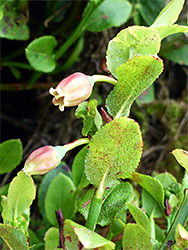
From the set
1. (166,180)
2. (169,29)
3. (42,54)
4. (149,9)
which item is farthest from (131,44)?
(149,9)

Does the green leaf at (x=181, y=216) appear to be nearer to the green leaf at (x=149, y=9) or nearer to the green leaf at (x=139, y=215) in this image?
the green leaf at (x=139, y=215)

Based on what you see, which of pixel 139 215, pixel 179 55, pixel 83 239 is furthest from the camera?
pixel 179 55

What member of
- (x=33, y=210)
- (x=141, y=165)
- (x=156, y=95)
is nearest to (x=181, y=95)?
(x=156, y=95)

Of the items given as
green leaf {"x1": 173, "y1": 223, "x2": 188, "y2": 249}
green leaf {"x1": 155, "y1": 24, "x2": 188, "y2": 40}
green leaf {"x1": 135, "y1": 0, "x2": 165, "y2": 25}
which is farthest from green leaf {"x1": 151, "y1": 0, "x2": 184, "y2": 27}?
green leaf {"x1": 135, "y1": 0, "x2": 165, "y2": 25}

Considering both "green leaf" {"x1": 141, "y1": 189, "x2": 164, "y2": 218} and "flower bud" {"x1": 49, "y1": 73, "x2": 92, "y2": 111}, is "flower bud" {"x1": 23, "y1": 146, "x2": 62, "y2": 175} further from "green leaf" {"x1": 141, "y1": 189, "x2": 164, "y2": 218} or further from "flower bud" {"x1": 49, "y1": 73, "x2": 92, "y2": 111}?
"green leaf" {"x1": 141, "y1": 189, "x2": 164, "y2": 218}

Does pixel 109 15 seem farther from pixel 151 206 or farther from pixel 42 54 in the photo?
pixel 151 206

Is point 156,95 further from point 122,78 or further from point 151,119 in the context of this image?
point 122,78

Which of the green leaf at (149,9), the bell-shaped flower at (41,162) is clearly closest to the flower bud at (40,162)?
the bell-shaped flower at (41,162)
